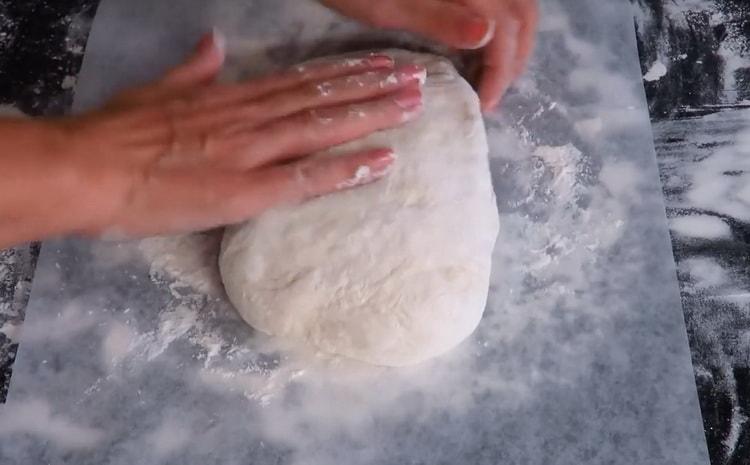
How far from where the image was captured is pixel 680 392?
106cm

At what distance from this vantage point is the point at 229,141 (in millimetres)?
1022

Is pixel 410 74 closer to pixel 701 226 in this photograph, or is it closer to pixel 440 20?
pixel 440 20

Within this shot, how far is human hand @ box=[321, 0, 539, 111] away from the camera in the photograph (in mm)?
1104

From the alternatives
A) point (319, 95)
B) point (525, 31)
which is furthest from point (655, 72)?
point (319, 95)

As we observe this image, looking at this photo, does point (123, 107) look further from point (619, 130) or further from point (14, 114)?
point (619, 130)

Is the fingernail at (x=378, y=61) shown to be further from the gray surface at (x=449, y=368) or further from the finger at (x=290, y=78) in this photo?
the gray surface at (x=449, y=368)

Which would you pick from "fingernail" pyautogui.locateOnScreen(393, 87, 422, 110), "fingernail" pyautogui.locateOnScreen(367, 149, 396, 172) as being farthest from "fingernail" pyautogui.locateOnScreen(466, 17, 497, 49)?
"fingernail" pyautogui.locateOnScreen(367, 149, 396, 172)

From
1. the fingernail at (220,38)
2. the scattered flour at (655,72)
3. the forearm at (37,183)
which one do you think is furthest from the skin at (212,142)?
the scattered flour at (655,72)

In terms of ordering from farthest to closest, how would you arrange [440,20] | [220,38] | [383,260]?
1. [220,38]
2. [440,20]
3. [383,260]

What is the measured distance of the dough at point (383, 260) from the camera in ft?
3.29

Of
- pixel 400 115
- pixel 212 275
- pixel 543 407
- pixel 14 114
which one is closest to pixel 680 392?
pixel 543 407

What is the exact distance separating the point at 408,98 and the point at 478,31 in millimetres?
147

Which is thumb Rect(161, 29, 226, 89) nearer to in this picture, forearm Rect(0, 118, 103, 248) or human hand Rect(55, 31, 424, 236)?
human hand Rect(55, 31, 424, 236)

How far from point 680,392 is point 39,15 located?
4.04ft
